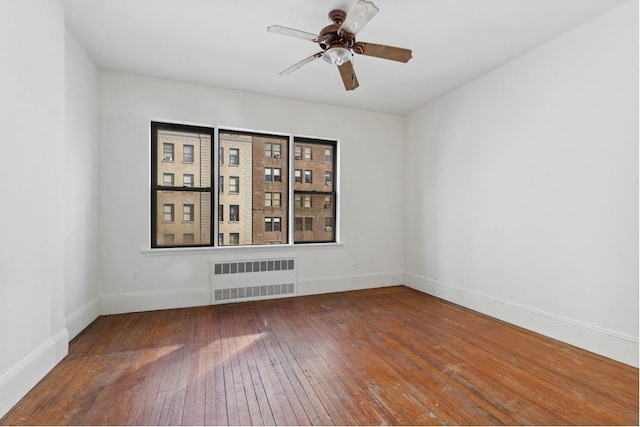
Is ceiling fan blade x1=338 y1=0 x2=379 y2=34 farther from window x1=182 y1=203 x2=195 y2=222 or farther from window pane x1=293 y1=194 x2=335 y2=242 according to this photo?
window x1=182 y1=203 x2=195 y2=222

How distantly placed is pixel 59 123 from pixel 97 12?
1.02 meters

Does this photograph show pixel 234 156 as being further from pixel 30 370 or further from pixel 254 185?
pixel 30 370

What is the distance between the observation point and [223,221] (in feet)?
13.9

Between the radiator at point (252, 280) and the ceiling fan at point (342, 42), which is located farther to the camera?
the radiator at point (252, 280)

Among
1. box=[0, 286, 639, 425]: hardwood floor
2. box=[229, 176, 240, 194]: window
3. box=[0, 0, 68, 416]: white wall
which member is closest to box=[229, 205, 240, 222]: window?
box=[229, 176, 240, 194]: window

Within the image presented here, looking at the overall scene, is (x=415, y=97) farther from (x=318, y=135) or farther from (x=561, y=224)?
(x=561, y=224)

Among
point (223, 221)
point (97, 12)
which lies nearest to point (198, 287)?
point (223, 221)

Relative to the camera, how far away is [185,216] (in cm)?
401

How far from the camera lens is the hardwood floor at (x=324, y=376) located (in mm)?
1812

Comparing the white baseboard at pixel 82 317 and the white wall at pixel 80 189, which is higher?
the white wall at pixel 80 189

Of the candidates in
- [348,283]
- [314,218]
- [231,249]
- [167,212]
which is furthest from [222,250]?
[348,283]

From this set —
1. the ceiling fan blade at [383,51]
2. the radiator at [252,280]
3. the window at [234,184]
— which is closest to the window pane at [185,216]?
the window at [234,184]

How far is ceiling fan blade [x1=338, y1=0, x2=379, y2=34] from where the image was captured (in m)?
1.99

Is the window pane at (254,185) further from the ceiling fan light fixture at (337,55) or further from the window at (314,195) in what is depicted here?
the ceiling fan light fixture at (337,55)
